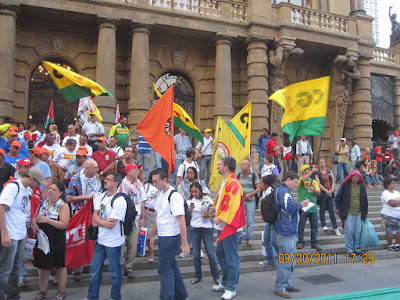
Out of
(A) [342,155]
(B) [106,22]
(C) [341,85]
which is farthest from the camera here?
(C) [341,85]

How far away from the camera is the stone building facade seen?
13.0 meters

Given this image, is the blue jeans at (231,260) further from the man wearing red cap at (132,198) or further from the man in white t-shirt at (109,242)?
the man wearing red cap at (132,198)

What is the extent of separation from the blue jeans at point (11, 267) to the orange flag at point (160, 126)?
2.40 metres

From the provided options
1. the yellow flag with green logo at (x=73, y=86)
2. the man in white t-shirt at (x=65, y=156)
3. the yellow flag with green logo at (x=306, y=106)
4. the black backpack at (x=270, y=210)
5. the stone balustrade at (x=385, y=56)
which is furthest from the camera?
the stone balustrade at (x=385, y=56)

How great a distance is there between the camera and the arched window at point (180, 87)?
15.8 metres

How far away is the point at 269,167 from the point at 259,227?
1545 mm

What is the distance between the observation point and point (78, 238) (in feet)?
18.5

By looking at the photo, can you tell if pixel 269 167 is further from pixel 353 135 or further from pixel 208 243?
pixel 353 135

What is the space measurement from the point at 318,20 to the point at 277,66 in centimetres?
336

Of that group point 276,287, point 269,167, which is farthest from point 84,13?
point 276,287

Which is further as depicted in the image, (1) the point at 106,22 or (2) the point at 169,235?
(1) the point at 106,22

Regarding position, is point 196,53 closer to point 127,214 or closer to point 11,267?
point 127,214
